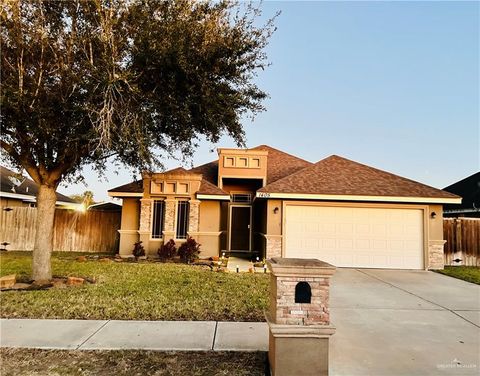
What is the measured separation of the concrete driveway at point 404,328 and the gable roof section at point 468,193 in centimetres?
1105

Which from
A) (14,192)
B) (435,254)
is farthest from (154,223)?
(435,254)

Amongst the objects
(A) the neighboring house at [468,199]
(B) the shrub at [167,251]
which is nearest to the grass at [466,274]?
(A) the neighboring house at [468,199]

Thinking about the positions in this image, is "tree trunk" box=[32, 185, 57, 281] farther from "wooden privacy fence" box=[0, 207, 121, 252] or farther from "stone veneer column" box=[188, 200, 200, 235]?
"wooden privacy fence" box=[0, 207, 121, 252]

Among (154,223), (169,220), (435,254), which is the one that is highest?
(169,220)

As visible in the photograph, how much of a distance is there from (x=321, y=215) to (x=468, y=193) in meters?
12.7

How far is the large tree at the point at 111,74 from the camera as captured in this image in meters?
6.41

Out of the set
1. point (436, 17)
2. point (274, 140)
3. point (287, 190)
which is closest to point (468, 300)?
point (287, 190)

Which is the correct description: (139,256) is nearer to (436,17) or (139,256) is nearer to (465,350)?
(465,350)

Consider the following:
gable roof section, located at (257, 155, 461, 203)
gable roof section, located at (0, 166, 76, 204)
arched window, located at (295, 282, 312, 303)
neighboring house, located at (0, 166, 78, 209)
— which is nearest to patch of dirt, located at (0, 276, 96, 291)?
arched window, located at (295, 282, 312, 303)

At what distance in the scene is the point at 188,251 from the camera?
1216 centimetres

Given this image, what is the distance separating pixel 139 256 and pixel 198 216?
2.72 m

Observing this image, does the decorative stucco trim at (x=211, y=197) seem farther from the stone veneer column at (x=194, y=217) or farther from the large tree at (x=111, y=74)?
the large tree at (x=111, y=74)

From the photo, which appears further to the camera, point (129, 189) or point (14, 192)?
point (14, 192)

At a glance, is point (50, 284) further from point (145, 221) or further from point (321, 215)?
point (321, 215)
